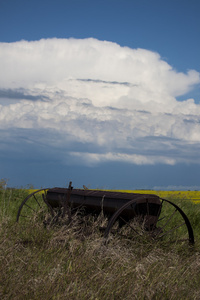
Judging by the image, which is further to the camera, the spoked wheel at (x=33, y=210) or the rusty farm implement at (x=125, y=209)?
the spoked wheel at (x=33, y=210)

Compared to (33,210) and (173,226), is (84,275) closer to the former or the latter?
(33,210)

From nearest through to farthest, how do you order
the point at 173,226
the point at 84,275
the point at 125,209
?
the point at 84,275, the point at 125,209, the point at 173,226

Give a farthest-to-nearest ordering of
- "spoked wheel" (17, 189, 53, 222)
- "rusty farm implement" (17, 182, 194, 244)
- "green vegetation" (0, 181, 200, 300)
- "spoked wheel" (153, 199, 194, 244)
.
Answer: "spoked wheel" (17, 189, 53, 222), "spoked wheel" (153, 199, 194, 244), "rusty farm implement" (17, 182, 194, 244), "green vegetation" (0, 181, 200, 300)

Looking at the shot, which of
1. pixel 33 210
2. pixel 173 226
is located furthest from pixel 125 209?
pixel 173 226

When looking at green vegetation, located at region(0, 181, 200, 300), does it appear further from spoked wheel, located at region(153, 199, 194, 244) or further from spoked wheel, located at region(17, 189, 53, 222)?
spoked wheel, located at region(17, 189, 53, 222)

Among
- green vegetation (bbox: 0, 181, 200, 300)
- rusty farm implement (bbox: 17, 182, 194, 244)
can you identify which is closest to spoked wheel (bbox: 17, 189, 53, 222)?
rusty farm implement (bbox: 17, 182, 194, 244)

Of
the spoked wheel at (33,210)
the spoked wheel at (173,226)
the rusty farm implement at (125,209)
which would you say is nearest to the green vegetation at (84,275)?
the rusty farm implement at (125,209)

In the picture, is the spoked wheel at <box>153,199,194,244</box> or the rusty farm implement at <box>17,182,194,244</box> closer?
the rusty farm implement at <box>17,182,194,244</box>

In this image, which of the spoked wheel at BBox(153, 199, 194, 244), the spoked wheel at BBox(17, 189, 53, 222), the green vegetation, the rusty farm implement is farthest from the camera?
the spoked wheel at BBox(17, 189, 53, 222)

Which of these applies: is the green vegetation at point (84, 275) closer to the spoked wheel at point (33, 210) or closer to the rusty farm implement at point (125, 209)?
the rusty farm implement at point (125, 209)

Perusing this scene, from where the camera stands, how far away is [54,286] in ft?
15.4

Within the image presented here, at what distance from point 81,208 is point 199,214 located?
6.64 metres

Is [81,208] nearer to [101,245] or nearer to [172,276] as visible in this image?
[101,245]

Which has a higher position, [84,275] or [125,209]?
[125,209]
